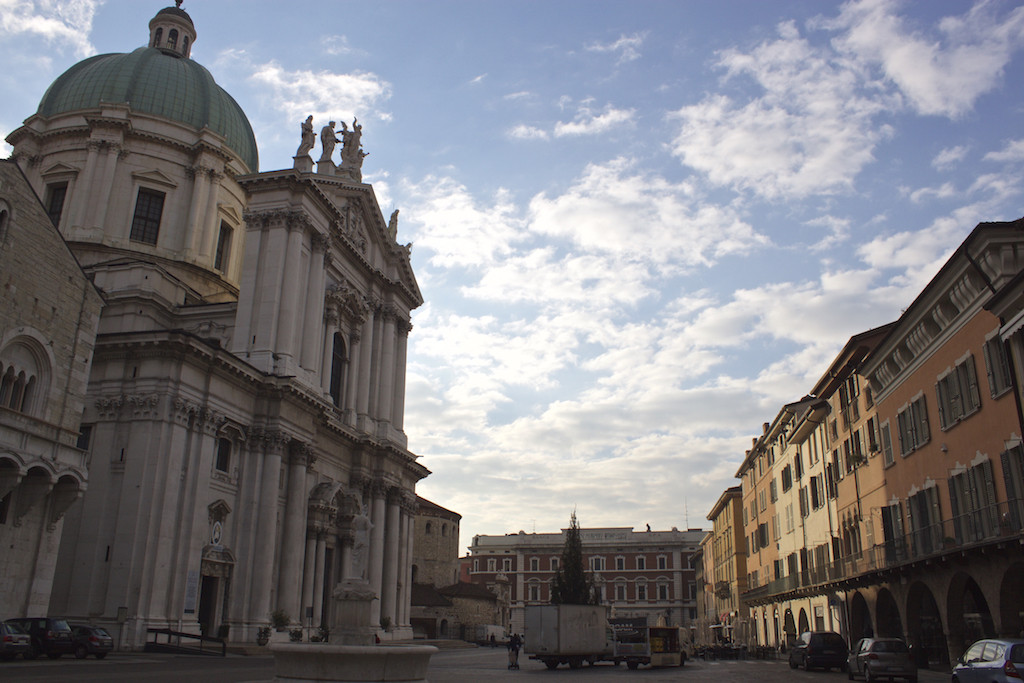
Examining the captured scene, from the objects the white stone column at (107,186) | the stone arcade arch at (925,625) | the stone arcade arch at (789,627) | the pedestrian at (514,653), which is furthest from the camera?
the stone arcade arch at (789,627)

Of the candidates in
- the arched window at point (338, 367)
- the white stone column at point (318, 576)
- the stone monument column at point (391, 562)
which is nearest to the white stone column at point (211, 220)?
the arched window at point (338, 367)

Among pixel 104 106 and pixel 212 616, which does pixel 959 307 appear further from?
pixel 104 106

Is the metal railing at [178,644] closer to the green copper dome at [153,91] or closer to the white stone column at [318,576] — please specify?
the white stone column at [318,576]

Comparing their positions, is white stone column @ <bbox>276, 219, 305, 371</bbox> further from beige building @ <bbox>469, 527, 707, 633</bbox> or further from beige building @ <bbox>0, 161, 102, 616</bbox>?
beige building @ <bbox>469, 527, 707, 633</bbox>

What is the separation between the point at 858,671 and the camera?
23938 millimetres

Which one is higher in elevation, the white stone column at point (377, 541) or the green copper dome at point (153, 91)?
the green copper dome at point (153, 91)

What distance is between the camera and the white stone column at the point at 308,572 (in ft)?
117

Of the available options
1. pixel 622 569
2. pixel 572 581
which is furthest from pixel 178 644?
pixel 622 569

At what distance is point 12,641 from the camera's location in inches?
766

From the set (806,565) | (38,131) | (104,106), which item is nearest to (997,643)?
(806,565)

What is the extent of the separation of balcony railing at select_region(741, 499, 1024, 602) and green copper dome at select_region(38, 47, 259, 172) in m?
38.5

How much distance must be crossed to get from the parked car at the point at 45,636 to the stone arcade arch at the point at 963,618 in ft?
79.3

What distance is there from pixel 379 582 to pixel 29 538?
2137 centimetres

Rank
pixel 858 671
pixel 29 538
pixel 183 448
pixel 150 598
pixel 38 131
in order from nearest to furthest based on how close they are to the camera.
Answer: pixel 29 538, pixel 858 671, pixel 150 598, pixel 183 448, pixel 38 131
